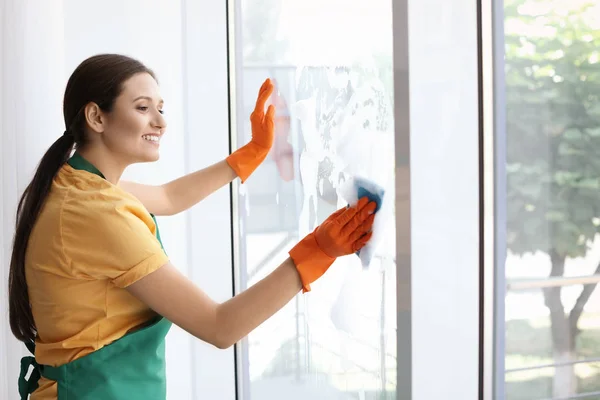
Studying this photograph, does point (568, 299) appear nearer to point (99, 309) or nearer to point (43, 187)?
point (99, 309)

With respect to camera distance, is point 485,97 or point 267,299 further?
point 267,299

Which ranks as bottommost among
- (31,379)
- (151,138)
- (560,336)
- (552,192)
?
(31,379)

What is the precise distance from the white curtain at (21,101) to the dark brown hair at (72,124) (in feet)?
2.01

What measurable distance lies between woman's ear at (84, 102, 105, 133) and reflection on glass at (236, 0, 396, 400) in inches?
20.2

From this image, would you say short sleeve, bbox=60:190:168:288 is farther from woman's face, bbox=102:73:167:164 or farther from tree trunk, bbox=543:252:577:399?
tree trunk, bbox=543:252:577:399

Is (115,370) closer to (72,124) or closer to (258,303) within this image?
(258,303)

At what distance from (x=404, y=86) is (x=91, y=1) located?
1730 millimetres

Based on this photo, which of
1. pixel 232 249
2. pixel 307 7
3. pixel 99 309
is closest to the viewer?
pixel 99 309

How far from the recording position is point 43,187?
4.51ft

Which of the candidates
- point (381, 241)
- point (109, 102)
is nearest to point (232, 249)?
point (109, 102)

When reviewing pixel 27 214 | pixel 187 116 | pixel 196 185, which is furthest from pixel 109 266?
pixel 187 116

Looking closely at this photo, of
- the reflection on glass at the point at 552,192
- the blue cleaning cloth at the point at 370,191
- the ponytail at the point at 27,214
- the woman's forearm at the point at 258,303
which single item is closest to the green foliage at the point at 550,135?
the reflection on glass at the point at 552,192

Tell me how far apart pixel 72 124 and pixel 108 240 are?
315 millimetres

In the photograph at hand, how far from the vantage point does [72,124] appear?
1.43m
